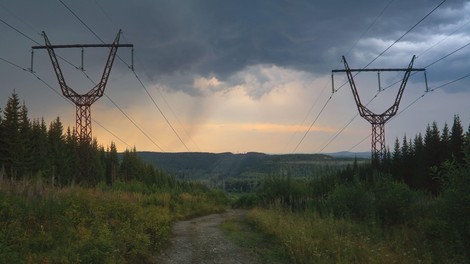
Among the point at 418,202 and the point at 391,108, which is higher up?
the point at 391,108

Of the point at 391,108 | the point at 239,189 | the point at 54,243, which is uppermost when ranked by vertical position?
the point at 391,108

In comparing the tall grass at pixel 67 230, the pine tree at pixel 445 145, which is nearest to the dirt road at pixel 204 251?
the tall grass at pixel 67 230

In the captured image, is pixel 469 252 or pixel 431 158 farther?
pixel 431 158

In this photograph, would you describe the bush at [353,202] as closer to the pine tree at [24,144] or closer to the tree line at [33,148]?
the tree line at [33,148]

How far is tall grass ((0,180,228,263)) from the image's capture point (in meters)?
10.4

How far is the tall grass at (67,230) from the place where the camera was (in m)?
10.4

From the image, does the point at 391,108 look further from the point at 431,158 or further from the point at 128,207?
the point at 431,158

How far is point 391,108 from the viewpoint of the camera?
119 ft

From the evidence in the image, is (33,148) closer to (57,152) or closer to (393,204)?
(57,152)

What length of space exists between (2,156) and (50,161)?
15.9 m

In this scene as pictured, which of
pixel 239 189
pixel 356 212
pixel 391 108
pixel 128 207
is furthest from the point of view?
pixel 239 189

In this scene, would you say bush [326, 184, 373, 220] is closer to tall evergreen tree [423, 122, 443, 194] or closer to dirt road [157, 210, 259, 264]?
dirt road [157, 210, 259, 264]

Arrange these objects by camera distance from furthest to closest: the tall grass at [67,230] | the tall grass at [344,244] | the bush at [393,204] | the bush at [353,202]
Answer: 1. the bush at [353,202]
2. the bush at [393,204]
3. the tall grass at [344,244]
4. the tall grass at [67,230]

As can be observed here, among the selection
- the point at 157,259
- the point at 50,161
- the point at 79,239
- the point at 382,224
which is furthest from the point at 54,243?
the point at 50,161
